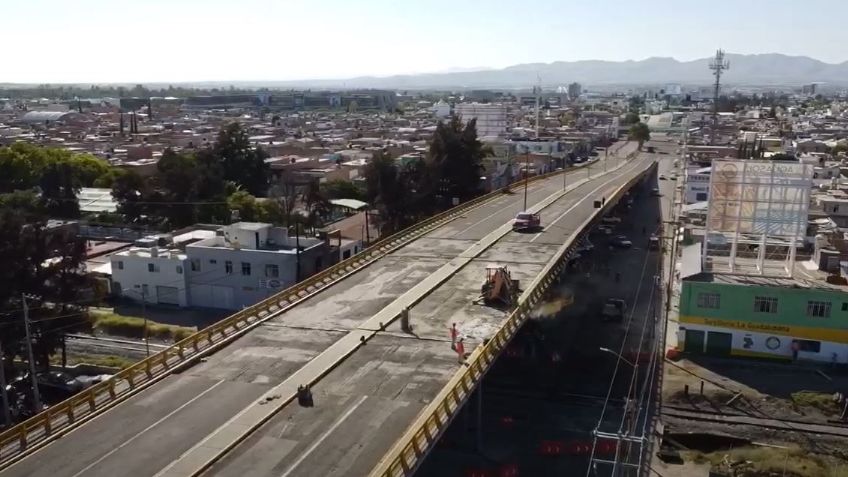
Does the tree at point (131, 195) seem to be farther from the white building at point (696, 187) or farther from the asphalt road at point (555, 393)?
the white building at point (696, 187)

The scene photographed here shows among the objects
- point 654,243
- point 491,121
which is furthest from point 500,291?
point 491,121

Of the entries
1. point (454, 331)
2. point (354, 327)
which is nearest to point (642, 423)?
point (454, 331)

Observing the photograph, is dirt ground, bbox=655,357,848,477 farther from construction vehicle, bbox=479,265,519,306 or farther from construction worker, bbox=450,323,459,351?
construction worker, bbox=450,323,459,351

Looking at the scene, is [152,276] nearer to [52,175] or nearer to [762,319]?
[52,175]

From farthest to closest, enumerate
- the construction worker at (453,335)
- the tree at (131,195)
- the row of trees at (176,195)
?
the tree at (131,195)
the row of trees at (176,195)
the construction worker at (453,335)

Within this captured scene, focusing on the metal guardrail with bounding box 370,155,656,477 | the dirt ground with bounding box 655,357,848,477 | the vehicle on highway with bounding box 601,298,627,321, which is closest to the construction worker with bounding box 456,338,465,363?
the metal guardrail with bounding box 370,155,656,477

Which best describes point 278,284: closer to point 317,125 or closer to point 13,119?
point 317,125

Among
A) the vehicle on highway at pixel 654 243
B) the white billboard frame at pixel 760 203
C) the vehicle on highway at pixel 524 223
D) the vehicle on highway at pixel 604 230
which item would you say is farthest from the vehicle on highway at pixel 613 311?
the vehicle on highway at pixel 604 230
